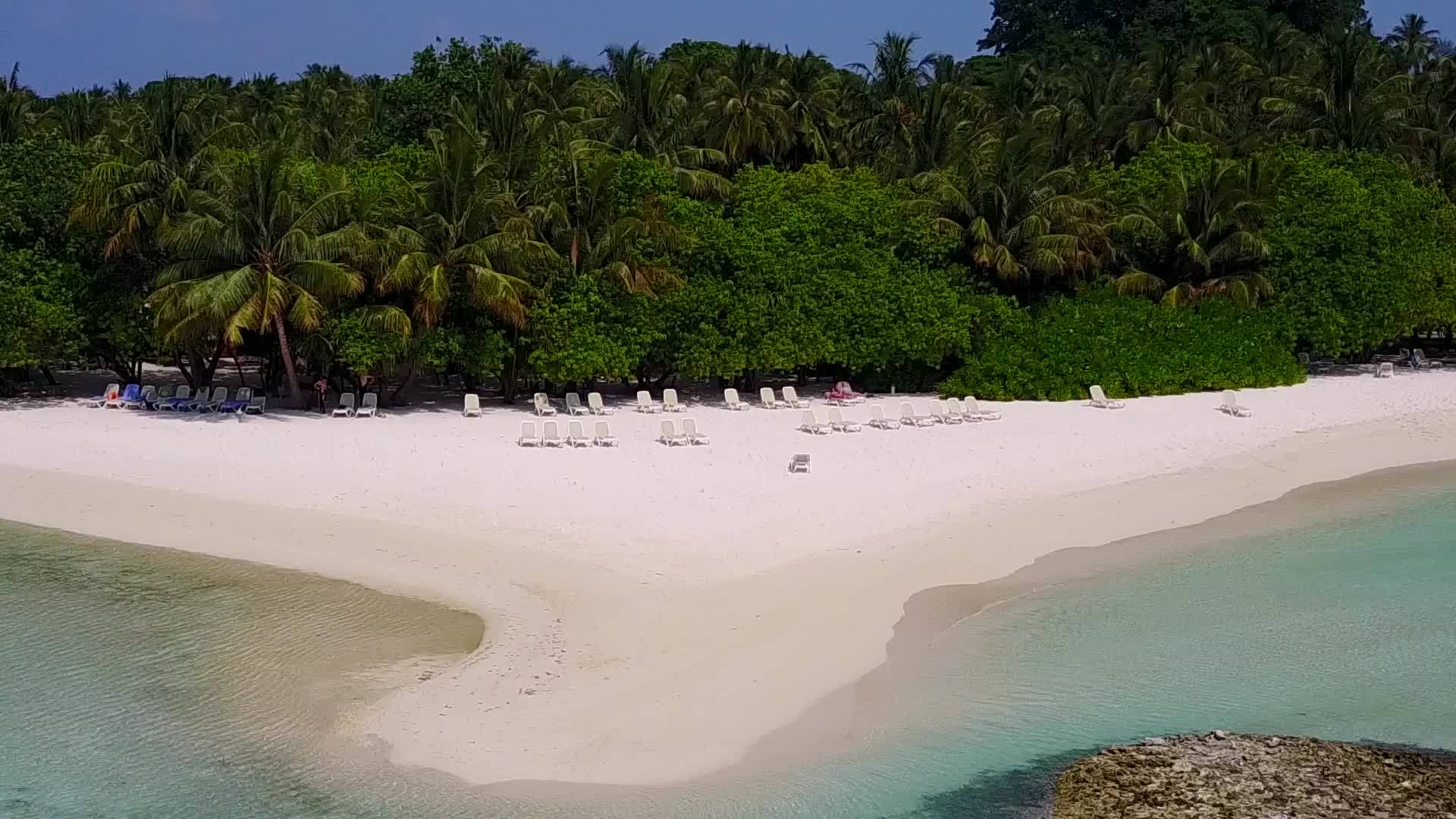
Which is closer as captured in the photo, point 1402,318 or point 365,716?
point 365,716

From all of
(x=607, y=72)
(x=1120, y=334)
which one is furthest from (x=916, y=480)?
(x=607, y=72)

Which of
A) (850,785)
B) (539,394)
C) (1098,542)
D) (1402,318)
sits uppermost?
(1402,318)

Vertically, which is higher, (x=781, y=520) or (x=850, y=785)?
(x=781, y=520)

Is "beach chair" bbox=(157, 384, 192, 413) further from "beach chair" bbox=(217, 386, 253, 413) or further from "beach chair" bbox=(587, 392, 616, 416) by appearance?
"beach chair" bbox=(587, 392, 616, 416)

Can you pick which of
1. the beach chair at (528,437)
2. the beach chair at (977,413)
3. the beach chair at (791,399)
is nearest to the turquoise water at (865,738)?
the beach chair at (528,437)

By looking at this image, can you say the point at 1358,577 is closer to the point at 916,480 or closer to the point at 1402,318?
the point at 916,480
